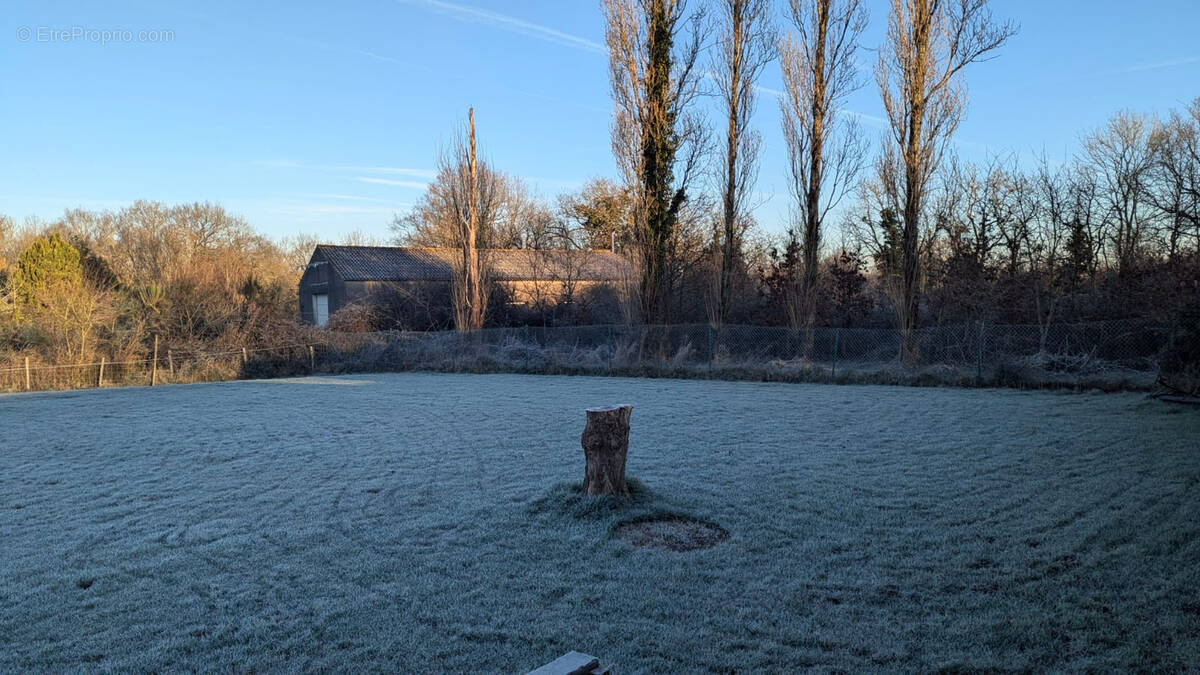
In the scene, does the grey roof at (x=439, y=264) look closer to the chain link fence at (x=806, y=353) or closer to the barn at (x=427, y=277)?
the barn at (x=427, y=277)

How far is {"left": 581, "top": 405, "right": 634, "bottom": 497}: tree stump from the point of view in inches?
222

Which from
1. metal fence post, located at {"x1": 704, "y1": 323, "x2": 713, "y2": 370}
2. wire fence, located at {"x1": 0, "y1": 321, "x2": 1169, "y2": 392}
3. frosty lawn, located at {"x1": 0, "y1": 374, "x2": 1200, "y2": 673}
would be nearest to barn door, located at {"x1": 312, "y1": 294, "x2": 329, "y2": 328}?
wire fence, located at {"x1": 0, "y1": 321, "x2": 1169, "y2": 392}

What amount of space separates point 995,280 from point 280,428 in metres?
15.9

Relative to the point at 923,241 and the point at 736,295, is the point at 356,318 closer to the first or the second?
the point at 736,295

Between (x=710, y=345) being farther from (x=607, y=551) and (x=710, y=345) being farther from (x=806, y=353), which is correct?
(x=607, y=551)

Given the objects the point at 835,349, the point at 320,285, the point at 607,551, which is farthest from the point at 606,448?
the point at 320,285

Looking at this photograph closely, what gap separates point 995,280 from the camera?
17.5 meters

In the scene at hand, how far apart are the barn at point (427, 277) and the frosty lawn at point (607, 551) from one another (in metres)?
17.5

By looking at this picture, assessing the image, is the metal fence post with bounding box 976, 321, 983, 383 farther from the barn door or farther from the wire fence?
the barn door

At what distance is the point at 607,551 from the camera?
4.64 metres

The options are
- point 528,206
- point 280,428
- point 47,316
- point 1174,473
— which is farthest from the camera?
point 528,206

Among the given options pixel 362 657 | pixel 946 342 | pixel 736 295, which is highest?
pixel 736 295

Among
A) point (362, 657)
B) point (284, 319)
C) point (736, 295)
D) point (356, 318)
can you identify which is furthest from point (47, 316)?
point (362, 657)

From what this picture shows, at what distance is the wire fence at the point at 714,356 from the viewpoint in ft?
45.0
